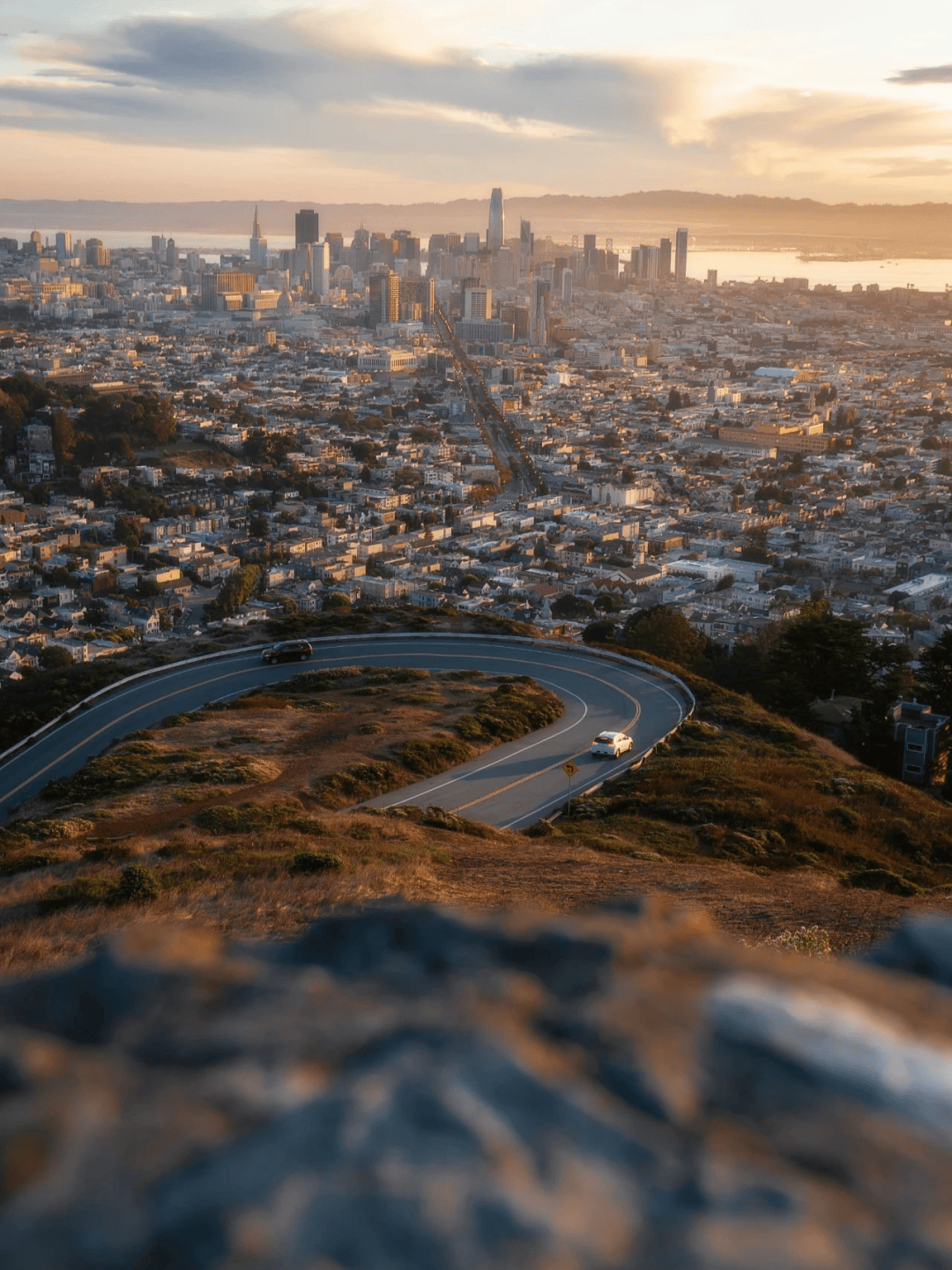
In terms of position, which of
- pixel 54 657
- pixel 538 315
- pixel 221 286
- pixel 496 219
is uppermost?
pixel 496 219

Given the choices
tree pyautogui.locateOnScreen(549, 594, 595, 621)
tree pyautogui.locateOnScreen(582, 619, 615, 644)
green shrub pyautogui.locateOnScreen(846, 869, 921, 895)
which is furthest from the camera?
tree pyautogui.locateOnScreen(549, 594, 595, 621)

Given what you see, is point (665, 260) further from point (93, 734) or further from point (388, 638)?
point (93, 734)

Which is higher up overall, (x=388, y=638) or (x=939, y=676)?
(x=939, y=676)

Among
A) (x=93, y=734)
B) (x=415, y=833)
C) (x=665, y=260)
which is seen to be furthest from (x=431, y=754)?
(x=665, y=260)

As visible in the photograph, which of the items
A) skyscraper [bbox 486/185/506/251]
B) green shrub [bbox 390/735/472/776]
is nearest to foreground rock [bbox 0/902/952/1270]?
green shrub [bbox 390/735/472/776]

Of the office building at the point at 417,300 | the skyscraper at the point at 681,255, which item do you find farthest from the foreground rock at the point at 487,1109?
the skyscraper at the point at 681,255

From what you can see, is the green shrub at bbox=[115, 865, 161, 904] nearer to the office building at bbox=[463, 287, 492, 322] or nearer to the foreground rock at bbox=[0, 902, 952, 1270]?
the foreground rock at bbox=[0, 902, 952, 1270]
